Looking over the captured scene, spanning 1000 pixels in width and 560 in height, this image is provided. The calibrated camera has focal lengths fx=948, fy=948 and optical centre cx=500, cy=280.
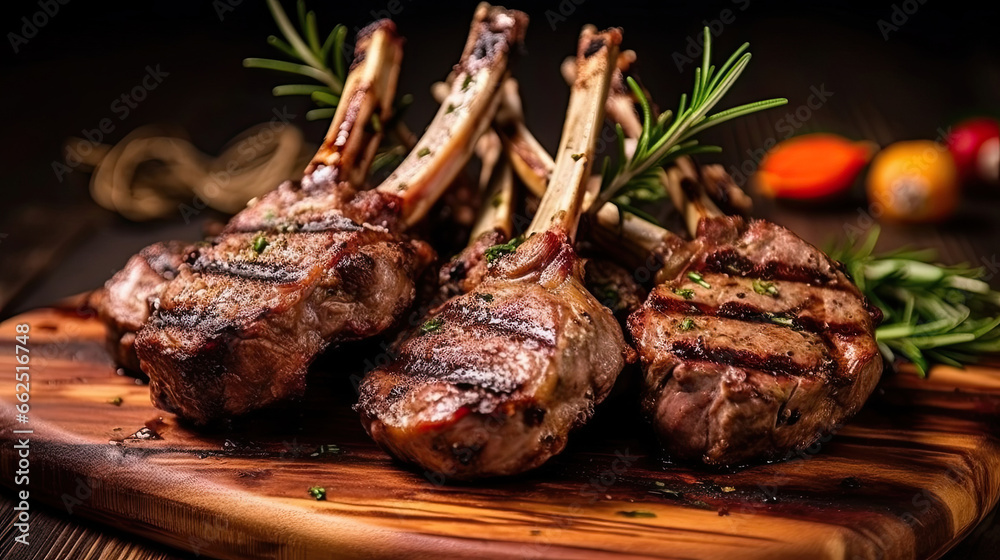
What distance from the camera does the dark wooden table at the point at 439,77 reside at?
5.76 meters

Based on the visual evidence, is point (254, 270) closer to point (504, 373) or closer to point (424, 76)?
point (504, 373)

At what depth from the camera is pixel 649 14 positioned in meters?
7.76

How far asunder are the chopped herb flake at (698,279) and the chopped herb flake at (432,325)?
0.96m

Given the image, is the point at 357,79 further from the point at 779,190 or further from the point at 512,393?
the point at 779,190

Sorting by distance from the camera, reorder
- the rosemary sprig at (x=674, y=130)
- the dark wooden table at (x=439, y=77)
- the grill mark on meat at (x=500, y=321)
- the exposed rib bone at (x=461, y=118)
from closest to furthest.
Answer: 1. the grill mark on meat at (x=500, y=321)
2. the rosemary sprig at (x=674, y=130)
3. the exposed rib bone at (x=461, y=118)
4. the dark wooden table at (x=439, y=77)

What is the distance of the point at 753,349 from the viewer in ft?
10.1

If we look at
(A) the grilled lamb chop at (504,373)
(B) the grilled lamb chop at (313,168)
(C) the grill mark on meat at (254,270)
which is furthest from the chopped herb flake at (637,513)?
(B) the grilled lamb chop at (313,168)

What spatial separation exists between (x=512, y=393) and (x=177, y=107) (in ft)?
16.6

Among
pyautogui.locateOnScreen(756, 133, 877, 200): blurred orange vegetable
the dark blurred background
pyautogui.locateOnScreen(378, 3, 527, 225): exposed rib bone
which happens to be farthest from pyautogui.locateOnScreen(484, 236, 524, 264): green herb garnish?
pyautogui.locateOnScreen(756, 133, 877, 200): blurred orange vegetable

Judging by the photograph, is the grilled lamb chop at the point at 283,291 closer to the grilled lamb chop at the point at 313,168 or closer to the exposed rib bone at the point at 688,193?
the grilled lamb chop at the point at 313,168

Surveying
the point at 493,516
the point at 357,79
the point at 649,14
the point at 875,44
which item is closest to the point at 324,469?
the point at 493,516

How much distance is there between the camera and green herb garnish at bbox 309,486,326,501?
287cm

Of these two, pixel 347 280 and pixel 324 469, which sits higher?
pixel 347 280

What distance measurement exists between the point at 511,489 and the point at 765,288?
1.19m
